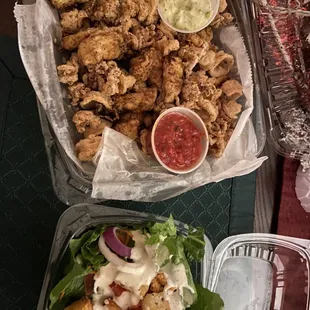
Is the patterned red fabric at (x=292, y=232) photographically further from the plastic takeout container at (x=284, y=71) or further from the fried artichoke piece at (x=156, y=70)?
the fried artichoke piece at (x=156, y=70)

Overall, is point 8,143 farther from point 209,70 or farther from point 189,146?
point 209,70

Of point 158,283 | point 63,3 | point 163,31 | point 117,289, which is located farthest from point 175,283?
point 63,3

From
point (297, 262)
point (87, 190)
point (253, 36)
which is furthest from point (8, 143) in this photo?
point (297, 262)

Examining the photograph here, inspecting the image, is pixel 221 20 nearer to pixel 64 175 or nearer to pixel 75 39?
pixel 75 39

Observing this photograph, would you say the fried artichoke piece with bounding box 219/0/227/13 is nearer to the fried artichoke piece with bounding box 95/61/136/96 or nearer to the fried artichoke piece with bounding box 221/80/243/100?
the fried artichoke piece with bounding box 221/80/243/100

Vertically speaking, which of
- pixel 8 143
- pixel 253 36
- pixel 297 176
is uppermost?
pixel 253 36

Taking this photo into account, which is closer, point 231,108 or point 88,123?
point 88,123
